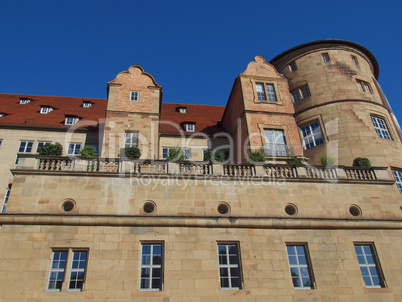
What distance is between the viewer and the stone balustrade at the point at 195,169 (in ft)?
49.3

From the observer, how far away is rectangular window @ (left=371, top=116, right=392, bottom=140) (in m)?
21.0

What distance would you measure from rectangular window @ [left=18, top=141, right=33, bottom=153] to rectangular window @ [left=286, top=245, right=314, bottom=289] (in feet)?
54.6

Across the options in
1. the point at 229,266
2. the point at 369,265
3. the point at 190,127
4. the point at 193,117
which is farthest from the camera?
the point at 193,117

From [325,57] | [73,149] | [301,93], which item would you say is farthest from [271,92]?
[73,149]

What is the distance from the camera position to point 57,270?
12.9 metres

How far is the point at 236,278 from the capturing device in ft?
44.5

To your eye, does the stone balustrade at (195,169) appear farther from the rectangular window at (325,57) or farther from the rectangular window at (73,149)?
the rectangular window at (325,57)

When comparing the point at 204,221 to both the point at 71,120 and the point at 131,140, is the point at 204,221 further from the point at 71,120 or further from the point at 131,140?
the point at 71,120

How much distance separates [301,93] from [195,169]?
1181cm

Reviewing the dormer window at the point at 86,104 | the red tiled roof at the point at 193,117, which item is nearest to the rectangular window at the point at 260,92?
the red tiled roof at the point at 193,117

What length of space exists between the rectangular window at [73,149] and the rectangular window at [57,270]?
944cm

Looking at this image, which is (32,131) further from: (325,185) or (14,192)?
(325,185)

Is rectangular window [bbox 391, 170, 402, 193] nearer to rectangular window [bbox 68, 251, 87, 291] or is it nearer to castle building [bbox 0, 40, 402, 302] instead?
castle building [bbox 0, 40, 402, 302]

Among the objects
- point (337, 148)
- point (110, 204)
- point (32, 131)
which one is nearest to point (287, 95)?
point (337, 148)
